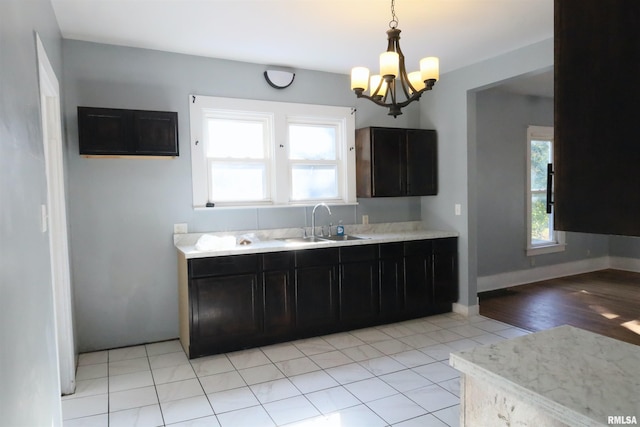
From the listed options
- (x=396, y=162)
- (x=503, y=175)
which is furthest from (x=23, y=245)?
(x=503, y=175)

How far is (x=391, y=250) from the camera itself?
4.18 m

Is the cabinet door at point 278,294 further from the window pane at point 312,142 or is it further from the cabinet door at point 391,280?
the window pane at point 312,142

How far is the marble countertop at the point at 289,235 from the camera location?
11.5 feet

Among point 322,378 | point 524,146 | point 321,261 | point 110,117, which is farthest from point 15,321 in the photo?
point 524,146

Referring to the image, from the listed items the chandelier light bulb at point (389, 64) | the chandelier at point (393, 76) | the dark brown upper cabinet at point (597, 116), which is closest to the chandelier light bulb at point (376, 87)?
the chandelier at point (393, 76)

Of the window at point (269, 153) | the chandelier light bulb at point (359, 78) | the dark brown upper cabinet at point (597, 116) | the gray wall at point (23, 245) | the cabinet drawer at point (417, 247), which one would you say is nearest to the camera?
the dark brown upper cabinet at point (597, 116)

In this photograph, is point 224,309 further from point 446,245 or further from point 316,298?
point 446,245

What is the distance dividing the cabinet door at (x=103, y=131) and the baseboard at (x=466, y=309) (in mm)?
3627

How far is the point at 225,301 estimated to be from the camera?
347 centimetres

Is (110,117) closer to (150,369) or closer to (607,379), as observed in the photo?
(150,369)

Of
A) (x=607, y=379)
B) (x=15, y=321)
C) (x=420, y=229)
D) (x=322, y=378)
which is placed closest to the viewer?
(x=607, y=379)

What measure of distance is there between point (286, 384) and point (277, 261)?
1076mm

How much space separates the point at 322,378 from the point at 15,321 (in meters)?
2.17

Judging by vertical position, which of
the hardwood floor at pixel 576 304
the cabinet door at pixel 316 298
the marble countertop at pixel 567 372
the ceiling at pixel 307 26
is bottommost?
the hardwood floor at pixel 576 304
